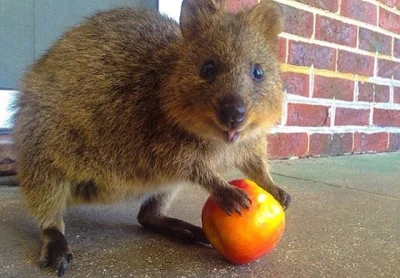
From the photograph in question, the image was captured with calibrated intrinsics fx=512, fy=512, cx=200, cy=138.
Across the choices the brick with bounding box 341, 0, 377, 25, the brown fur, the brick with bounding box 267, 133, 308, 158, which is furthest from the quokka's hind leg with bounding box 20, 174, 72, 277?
the brick with bounding box 341, 0, 377, 25

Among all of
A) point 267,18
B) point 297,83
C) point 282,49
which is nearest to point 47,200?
point 267,18

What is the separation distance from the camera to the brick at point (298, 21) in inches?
128

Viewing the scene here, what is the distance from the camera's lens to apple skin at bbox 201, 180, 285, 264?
Answer: 1.40m

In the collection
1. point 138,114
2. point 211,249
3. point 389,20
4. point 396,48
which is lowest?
point 211,249

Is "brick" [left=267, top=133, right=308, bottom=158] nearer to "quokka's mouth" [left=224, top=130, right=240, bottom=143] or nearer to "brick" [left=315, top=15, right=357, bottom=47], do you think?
"brick" [left=315, top=15, right=357, bottom=47]

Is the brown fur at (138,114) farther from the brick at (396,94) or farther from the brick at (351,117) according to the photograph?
the brick at (396,94)

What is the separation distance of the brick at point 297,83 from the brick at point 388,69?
102cm

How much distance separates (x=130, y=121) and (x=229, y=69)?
41 cm

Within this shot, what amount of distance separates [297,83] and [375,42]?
1.08 m

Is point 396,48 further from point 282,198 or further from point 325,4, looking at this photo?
point 282,198

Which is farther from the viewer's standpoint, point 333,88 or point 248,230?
point 333,88

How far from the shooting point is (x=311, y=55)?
349 cm

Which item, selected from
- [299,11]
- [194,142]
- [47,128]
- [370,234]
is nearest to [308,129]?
[299,11]

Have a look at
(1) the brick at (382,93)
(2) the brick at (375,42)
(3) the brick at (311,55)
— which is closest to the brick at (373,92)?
(1) the brick at (382,93)
